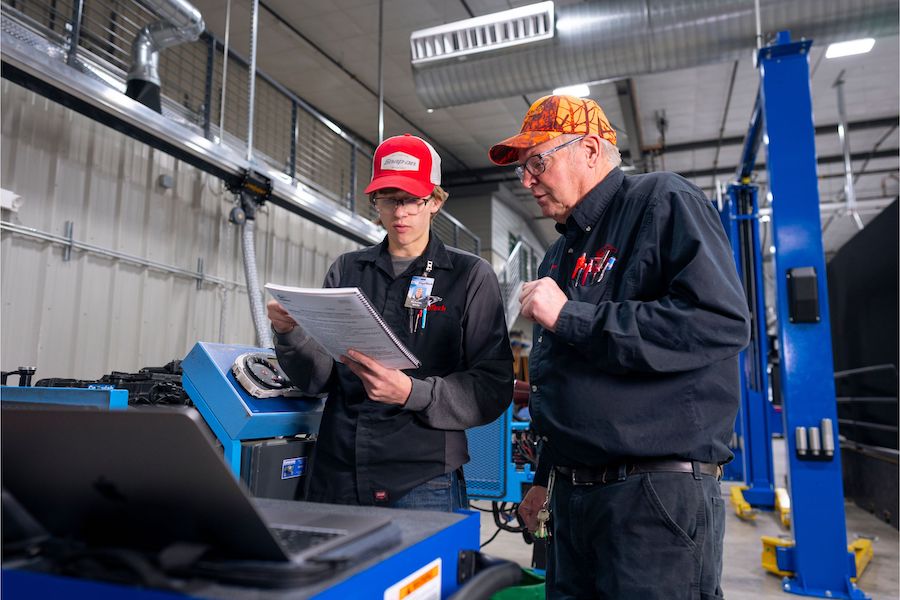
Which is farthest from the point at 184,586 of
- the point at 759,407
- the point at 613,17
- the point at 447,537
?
the point at 759,407

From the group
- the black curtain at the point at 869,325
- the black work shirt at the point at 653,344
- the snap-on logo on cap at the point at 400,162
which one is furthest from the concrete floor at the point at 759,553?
the snap-on logo on cap at the point at 400,162

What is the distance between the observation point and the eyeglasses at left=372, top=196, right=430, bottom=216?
166 cm

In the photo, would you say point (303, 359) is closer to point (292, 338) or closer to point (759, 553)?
point (292, 338)

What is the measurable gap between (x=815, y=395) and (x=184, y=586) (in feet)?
12.0

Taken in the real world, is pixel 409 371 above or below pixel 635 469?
above

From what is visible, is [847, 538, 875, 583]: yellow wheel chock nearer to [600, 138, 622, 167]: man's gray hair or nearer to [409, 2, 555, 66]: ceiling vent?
[600, 138, 622, 167]: man's gray hair

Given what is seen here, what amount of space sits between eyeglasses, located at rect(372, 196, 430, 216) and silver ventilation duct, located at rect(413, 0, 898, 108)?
12.6 feet

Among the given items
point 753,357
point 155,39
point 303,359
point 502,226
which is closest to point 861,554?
point 753,357

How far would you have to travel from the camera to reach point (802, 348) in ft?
11.2

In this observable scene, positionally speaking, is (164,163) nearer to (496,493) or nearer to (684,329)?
(496,493)

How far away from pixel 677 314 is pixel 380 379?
663 mm

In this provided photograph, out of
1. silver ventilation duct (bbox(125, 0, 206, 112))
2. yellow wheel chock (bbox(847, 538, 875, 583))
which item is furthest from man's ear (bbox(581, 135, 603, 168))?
silver ventilation duct (bbox(125, 0, 206, 112))

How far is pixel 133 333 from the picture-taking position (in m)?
5.17

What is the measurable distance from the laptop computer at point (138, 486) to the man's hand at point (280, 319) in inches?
34.8
